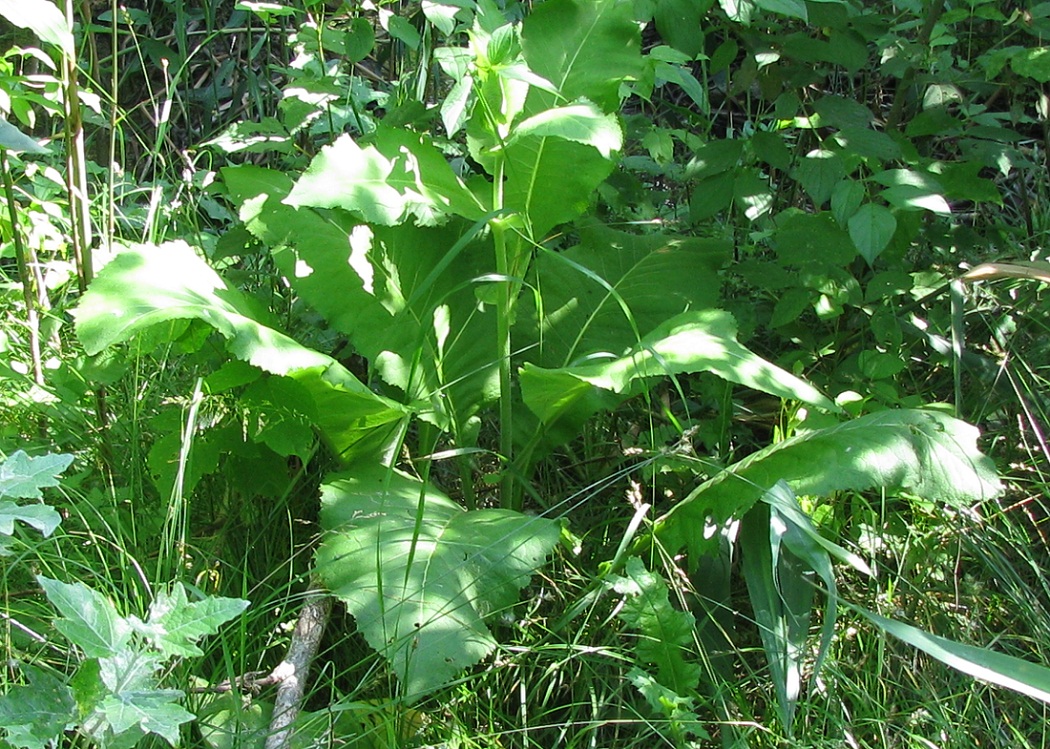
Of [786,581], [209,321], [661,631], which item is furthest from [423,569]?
[786,581]

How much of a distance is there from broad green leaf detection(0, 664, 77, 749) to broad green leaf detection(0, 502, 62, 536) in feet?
0.50

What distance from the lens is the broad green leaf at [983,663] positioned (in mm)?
1321

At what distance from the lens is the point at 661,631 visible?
1715mm

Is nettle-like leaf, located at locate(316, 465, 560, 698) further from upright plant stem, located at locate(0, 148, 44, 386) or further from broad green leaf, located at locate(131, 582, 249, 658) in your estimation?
upright plant stem, located at locate(0, 148, 44, 386)

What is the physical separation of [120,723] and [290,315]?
1525 mm

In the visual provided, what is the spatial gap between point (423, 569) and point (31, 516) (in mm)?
701

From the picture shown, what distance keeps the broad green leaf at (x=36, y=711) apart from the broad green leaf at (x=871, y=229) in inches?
62.6

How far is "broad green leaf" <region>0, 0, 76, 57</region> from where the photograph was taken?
146 centimetres

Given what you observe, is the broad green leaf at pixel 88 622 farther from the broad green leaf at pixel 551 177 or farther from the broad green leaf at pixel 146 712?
the broad green leaf at pixel 551 177

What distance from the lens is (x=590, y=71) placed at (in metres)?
2.15

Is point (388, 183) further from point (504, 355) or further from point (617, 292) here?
point (617, 292)

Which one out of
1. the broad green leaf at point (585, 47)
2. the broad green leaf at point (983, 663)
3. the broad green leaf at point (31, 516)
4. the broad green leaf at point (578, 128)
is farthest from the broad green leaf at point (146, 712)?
the broad green leaf at point (585, 47)

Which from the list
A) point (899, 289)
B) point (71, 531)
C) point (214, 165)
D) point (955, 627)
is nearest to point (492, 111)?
point (899, 289)

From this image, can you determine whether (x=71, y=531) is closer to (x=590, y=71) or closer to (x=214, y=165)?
(x=590, y=71)
